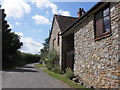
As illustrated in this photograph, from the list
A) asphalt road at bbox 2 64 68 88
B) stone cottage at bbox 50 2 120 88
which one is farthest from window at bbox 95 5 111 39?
asphalt road at bbox 2 64 68 88

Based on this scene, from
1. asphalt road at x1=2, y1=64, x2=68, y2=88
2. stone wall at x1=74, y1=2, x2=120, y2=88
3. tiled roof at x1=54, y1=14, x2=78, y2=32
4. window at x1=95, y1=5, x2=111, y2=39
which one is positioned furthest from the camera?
tiled roof at x1=54, y1=14, x2=78, y2=32

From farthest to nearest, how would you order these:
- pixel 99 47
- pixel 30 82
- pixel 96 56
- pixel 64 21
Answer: pixel 64 21 < pixel 30 82 < pixel 96 56 < pixel 99 47

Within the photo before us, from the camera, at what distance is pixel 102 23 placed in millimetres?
7660

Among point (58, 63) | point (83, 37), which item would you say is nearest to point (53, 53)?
point (58, 63)

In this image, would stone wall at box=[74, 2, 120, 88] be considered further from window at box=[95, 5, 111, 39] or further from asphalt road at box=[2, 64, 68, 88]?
asphalt road at box=[2, 64, 68, 88]

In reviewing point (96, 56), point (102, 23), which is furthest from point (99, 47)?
point (102, 23)

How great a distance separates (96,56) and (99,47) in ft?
1.87

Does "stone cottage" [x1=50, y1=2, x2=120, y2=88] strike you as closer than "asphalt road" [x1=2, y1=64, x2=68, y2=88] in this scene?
Yes

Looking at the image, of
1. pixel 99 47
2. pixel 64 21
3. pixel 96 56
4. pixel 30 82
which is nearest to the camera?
pixel 99 47

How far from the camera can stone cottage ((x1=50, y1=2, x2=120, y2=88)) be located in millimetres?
6320

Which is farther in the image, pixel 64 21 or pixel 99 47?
pixel 64 21

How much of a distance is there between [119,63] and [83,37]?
4101 mm

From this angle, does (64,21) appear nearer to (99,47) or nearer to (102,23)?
(102,23)

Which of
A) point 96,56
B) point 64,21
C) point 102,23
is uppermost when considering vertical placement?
point 64,21
